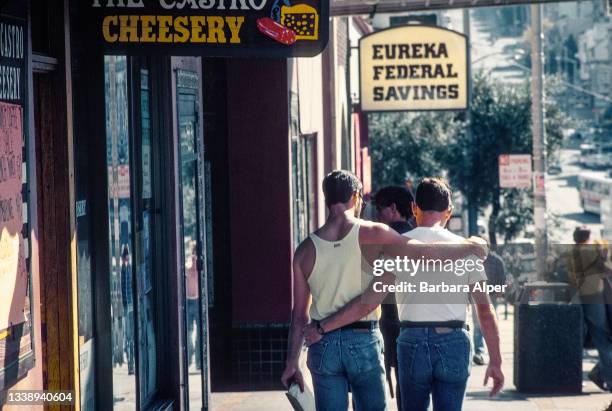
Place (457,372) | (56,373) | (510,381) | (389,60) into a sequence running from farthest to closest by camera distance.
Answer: (389,60) → (510,381) → (457,372) → (56,373)

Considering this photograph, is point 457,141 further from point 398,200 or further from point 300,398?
point 300,398

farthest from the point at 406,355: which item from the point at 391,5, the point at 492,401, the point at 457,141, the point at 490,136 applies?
the point at 457,141

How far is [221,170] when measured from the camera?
11797mm

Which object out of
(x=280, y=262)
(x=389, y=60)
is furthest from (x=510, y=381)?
(x=389, y=60)

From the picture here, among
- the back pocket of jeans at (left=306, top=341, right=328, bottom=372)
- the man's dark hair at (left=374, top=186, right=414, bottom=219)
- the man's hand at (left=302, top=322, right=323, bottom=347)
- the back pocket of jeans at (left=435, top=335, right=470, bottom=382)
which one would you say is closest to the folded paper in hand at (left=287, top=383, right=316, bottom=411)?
the back pocket of jeans at (left=306, top=341, right=328, bottom=372)

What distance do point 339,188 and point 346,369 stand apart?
1.00 m

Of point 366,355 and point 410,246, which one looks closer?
point 366,355

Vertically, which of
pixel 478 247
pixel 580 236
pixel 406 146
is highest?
pixel 406 146

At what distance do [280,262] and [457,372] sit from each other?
5.51 metres

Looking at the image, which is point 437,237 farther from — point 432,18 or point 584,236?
point 432,18

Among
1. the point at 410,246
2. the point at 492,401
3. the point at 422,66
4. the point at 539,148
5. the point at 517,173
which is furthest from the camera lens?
the point at 517,173

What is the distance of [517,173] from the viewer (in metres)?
25.5

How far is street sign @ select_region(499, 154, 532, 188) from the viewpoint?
83.5ft

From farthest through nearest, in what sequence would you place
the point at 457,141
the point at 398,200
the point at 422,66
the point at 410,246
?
the point at 457,141 → the point at 422,66 → the point at 398,200 → the point at 410,246
